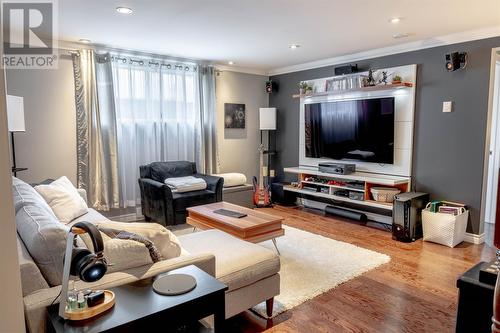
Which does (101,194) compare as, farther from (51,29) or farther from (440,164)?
(440,164)

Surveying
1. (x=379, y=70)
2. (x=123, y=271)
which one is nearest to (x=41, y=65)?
(x=123, y=271)

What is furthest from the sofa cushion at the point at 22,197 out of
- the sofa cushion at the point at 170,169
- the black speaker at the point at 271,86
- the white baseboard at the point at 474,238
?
the black speaker at the point at 271,86

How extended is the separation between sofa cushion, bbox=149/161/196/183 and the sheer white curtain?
9.1 inches

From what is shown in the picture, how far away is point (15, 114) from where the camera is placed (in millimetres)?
3066

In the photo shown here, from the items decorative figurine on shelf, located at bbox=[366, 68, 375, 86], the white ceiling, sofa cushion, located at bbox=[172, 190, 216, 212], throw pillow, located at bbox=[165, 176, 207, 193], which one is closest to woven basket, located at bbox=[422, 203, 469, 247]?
decorative figurine on shelf, located at bbox=[366, 68, 375, 86]

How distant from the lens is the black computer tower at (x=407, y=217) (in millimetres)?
3824

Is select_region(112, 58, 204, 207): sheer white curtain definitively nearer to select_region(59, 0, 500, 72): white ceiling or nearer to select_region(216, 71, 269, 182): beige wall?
select_region(59, 0, 500, 72): white ceiling

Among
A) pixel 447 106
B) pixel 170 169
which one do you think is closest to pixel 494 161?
pixel 447 106

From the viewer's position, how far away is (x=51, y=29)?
3566mm

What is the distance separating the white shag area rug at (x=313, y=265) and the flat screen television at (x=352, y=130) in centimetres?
151

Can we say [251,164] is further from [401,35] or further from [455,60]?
[455,60]

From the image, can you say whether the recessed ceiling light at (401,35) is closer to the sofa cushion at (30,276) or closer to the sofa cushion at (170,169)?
the sofa cushion at (170,169)

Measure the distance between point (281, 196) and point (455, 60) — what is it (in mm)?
3127

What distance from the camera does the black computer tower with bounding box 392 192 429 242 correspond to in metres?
3.82
